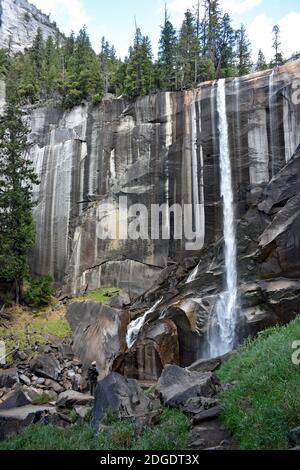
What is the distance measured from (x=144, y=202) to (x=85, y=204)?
499 centimetres

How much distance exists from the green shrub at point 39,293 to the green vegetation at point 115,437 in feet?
62.8

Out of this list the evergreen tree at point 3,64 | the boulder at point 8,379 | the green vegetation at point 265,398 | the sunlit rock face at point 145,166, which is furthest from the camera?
the evergreen tree at point 3,64

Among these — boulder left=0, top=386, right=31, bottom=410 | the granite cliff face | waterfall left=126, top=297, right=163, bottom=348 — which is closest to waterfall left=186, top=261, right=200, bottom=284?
the granite cliff face

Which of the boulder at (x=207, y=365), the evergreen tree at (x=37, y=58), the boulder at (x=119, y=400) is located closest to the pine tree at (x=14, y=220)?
the boulder at (x=207, y=365)

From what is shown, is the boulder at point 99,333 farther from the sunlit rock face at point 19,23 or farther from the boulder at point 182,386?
the sunlit rock face at point 19,23

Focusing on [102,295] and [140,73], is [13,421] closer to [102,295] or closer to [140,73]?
[102,295]

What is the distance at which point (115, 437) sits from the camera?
8.38 m

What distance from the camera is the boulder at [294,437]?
22.0ft

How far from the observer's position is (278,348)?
11.8 m

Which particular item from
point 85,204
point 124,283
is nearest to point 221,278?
point 124,283

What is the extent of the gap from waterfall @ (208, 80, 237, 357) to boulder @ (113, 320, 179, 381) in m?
1.83

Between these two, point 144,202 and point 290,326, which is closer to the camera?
point 290,326

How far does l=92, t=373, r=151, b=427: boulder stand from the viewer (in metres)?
10.7

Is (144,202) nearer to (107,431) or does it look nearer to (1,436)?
(1,436)
